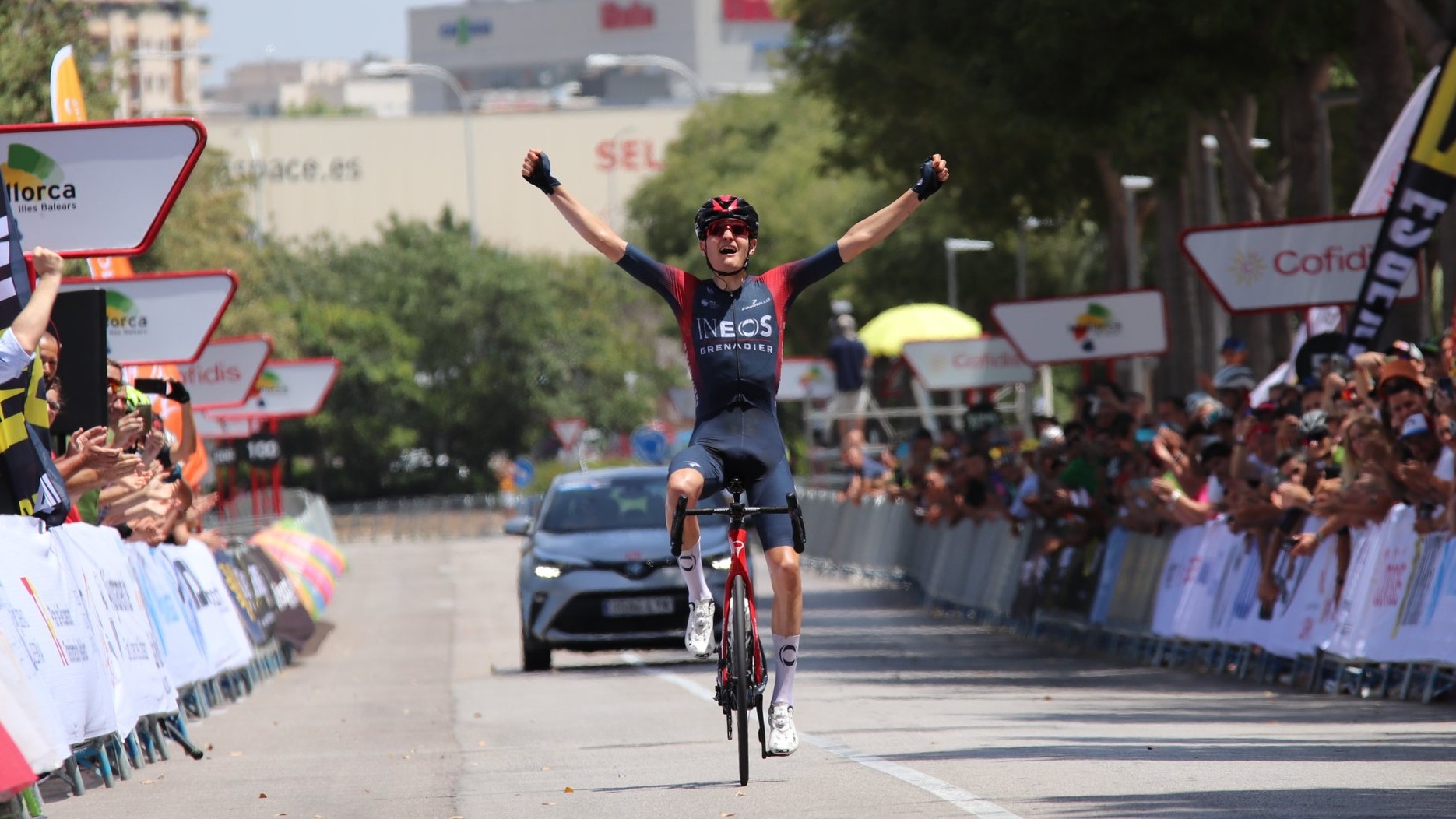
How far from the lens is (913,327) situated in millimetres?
42312

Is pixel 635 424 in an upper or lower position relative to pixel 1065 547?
lower

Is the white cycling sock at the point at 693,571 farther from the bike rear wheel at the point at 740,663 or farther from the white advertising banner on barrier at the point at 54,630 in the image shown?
the white advertising banner on barrier at the point at 54,630

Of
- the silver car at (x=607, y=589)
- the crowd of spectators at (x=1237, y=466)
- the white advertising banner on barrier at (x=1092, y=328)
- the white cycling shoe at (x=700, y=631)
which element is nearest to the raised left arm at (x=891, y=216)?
the white cycling shoe at (x=700, y=631)

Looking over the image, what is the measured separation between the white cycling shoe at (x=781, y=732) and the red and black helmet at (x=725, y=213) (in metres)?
1.92

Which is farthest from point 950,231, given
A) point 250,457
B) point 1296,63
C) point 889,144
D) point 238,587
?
point 238,587

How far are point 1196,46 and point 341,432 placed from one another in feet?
189

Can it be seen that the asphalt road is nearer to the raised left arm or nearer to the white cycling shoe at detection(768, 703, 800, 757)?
the white cycling shoe at detection(768, 703, 800, 757)

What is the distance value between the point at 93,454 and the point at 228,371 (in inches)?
581

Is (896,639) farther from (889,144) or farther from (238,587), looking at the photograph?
(889,144)

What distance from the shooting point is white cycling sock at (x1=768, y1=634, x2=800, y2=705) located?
35.9 feet

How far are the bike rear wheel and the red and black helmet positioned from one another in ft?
4.66

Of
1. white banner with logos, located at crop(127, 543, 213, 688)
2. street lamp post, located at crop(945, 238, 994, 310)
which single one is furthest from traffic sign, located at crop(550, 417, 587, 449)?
white banner with logos, located at crop(127, 543, 213, 688)

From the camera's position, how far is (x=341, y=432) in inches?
3091

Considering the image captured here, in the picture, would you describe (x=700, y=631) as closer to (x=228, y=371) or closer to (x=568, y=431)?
(x=228, y=371)
